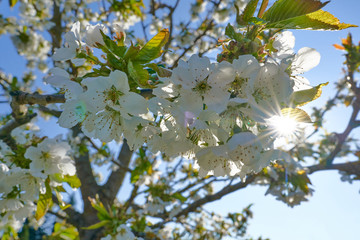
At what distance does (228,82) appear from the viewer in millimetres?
689

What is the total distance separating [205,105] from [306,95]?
0.30m

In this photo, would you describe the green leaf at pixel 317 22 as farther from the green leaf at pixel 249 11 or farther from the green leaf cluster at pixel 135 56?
the green leaf cluster at pixel 135 56

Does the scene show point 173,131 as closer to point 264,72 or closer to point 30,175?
point 264,72

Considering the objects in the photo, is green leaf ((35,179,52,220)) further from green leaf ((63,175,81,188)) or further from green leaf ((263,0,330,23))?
green leaf ((263,0,330,23))

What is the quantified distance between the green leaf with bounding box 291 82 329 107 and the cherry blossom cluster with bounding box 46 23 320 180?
0.09 ft

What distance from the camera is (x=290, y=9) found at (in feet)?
2.33

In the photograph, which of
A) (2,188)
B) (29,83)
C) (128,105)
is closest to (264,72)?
(128,105)

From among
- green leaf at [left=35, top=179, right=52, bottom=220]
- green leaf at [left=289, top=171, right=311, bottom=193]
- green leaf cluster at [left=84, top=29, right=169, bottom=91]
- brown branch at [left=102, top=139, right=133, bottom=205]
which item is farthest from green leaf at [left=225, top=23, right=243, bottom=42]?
brown branch at [left=102, top=139, right=133, bottom=205]

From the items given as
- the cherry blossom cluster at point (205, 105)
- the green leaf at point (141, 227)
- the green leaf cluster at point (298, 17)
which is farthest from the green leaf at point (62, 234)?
the green leaf cluster at point (298, 17)

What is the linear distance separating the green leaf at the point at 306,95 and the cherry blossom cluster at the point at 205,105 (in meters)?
0.03

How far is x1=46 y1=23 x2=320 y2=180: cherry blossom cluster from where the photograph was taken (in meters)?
0.68

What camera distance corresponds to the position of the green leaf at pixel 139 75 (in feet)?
2.26

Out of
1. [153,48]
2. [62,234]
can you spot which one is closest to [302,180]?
[153,48]

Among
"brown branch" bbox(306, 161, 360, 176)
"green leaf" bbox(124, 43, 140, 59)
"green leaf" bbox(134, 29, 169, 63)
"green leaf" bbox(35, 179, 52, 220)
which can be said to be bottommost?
"green leaf" bbox(35, 179, 52, 220)
